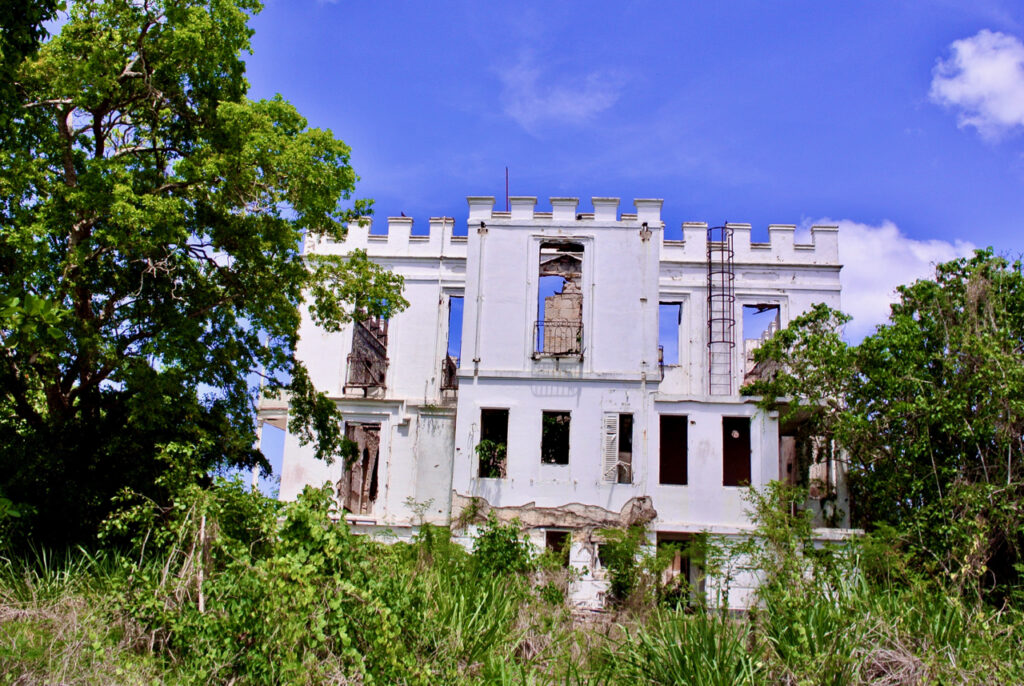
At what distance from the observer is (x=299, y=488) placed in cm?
2080

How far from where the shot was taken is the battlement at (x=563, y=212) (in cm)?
2084

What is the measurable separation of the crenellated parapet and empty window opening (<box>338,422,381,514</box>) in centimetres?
898

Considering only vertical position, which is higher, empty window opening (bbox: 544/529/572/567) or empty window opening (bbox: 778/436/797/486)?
empty window opening (bbox: 778/436/797/486)

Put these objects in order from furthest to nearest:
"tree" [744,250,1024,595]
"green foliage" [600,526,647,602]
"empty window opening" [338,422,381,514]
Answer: "empty window opening" [338,422,381,514], "green foliage" [600,526,647,602], "tree" [744,250,1024,595]

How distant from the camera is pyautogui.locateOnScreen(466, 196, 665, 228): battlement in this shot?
20.8 meters

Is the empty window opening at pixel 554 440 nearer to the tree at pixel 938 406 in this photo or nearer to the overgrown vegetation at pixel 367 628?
the tree at pixel 938 406

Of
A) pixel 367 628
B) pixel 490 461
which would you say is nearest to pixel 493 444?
pixel 490 461

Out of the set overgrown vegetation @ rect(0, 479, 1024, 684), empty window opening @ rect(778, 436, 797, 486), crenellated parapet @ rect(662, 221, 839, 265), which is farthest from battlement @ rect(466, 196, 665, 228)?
overgrown vegetation @ rect(0, 479, 1024, 684)

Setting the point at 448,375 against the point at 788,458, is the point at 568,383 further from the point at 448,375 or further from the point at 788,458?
the point at 788,458

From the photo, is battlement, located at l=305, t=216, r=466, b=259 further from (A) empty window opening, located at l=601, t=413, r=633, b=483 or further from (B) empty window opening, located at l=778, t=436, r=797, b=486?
(B) empty window opening, located at l=778, t=436, r=797, b=486

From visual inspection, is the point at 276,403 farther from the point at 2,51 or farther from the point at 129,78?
the point at 2,51

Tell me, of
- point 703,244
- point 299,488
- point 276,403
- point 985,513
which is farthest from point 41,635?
point 703,244

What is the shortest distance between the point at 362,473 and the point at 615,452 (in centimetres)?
664

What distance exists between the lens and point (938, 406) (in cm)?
1661
